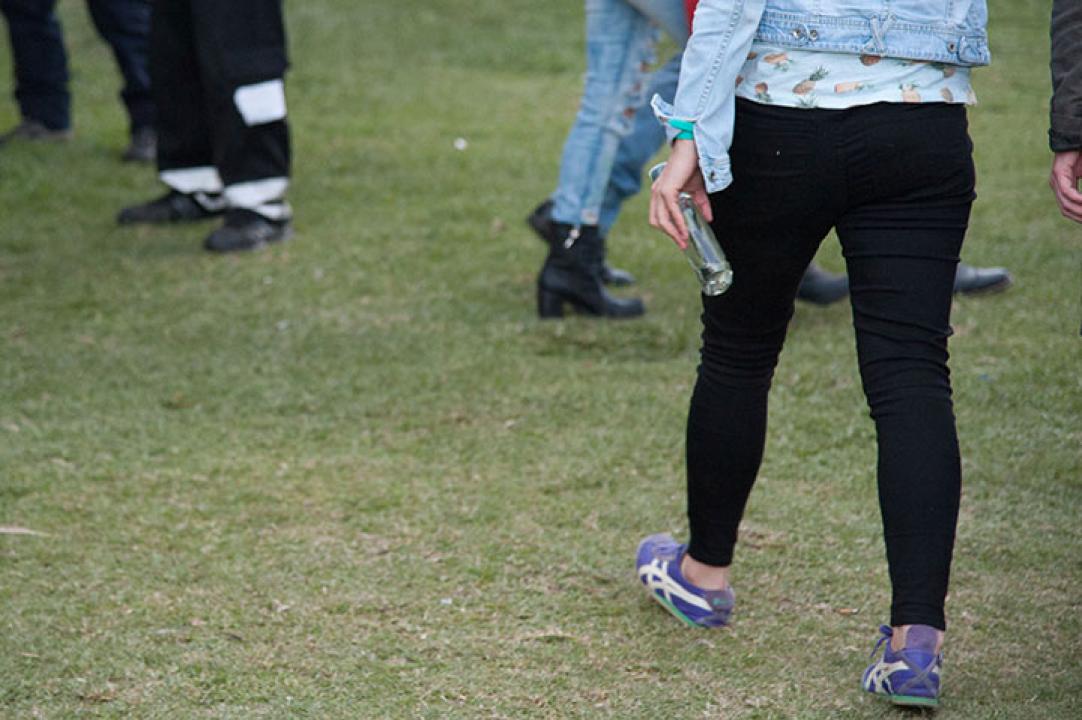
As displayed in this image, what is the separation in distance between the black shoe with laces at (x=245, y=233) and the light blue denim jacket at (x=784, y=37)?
343 centimetres

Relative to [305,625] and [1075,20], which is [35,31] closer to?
[305,625]

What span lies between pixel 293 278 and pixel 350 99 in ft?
10.9

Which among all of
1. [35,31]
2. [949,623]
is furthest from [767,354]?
[35,31]

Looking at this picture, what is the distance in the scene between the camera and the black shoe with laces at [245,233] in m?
5.39

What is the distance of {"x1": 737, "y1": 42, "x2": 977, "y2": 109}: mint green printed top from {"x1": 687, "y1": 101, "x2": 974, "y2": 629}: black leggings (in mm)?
18

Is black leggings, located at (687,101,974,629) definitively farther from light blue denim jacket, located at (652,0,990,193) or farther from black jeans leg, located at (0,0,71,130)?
black jeans leg, located at (0,0,71,130)

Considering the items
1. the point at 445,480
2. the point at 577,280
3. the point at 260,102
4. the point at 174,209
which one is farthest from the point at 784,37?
the point at 174,209

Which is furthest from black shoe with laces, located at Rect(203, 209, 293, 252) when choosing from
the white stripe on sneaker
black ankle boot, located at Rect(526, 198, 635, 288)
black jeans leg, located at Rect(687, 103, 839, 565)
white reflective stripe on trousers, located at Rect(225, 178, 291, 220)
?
black jeans leg, located at Rect(687, 103, 839, 565)

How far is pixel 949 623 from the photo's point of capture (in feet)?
8.81

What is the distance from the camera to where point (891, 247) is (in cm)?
224

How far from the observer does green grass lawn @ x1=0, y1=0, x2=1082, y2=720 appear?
253 cm

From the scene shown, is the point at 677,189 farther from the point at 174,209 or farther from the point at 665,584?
the point at 174,209

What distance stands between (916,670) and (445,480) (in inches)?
55.2

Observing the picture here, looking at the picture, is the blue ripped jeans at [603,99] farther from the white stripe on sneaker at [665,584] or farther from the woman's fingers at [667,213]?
the woman's fingers at [667,213]
